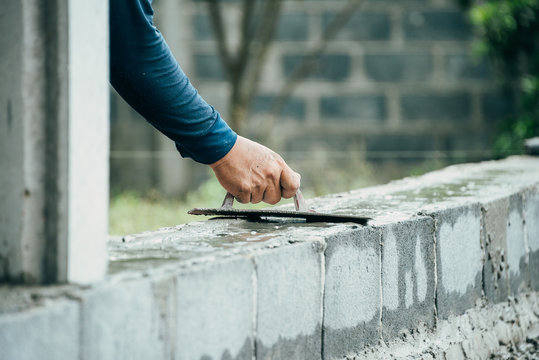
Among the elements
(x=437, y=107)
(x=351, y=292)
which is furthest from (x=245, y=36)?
(x=351, y=292)

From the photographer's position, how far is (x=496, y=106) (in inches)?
251

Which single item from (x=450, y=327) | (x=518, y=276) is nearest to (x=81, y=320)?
(x=450, y=327)

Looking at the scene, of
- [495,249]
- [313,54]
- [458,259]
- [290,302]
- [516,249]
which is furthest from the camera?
[313,54]

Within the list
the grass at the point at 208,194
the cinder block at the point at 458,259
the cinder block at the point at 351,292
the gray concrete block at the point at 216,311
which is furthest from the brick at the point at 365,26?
the gray concrete block at the point at 216,311

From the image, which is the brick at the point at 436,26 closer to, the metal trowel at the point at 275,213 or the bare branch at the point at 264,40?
the bare branch at the point at 264,40

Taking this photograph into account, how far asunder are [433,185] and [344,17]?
3.35 m

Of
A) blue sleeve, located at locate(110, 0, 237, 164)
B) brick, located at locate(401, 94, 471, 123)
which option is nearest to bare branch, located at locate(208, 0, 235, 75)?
brick, located at locate(401, 94, 471, 123)

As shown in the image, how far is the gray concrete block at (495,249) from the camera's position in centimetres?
251

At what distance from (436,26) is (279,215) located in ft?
14.7

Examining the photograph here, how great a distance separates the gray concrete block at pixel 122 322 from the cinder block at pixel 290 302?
0.31 m

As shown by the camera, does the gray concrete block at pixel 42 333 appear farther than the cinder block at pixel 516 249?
No

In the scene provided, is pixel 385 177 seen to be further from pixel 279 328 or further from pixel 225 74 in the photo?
pixel 279 328

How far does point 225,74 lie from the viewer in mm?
6410

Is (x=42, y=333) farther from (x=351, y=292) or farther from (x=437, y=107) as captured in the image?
(x=437, y=107)
